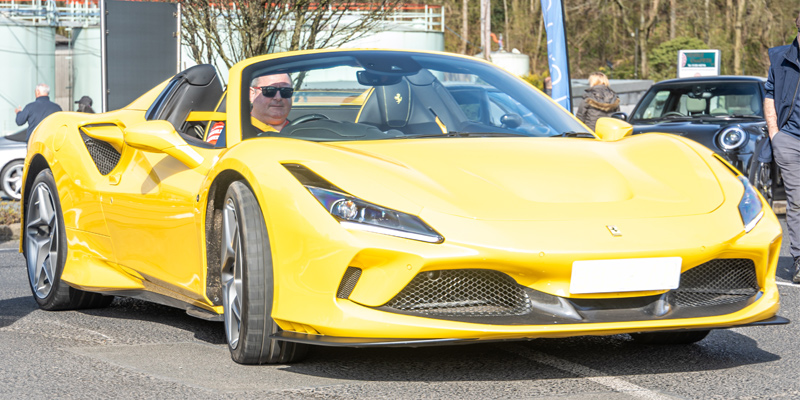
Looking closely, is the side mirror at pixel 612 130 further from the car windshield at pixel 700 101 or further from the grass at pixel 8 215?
the grass at pixel 8 215

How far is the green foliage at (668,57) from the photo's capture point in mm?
42969

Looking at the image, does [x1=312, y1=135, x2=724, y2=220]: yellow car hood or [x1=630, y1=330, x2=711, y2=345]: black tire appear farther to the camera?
[x1=630, y1=330, x2=711, y2=345]: black tire

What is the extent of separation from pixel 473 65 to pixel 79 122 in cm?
216

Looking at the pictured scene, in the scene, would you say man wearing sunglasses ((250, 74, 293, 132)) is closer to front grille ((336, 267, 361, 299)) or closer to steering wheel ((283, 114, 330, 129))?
steering wheel ((283, 114, 330, 129))

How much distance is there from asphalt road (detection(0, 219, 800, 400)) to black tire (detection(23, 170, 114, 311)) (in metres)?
0.71

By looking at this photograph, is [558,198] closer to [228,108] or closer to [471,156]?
[471,156]

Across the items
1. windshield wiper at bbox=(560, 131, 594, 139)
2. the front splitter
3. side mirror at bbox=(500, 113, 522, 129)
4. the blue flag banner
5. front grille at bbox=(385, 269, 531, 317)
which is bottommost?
the front splitter

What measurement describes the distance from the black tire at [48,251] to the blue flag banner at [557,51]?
7620 mm

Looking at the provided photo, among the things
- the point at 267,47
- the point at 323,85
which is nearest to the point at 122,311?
the point at 323,85

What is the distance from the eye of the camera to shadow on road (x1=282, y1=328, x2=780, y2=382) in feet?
13.1

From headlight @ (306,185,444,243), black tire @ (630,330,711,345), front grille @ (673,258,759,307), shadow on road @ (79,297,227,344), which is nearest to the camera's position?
headlight @ (306,185,444,243)

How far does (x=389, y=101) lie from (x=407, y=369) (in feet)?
4.42

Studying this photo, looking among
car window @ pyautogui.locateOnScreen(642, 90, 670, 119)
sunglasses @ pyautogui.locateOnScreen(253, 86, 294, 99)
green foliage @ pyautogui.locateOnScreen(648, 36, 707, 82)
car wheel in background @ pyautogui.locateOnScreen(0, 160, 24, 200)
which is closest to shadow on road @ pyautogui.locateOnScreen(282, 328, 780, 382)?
sunglasses @ pyautogui.locateOnScreen(253, 86, 294, 99)

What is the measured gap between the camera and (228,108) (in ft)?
15.5
